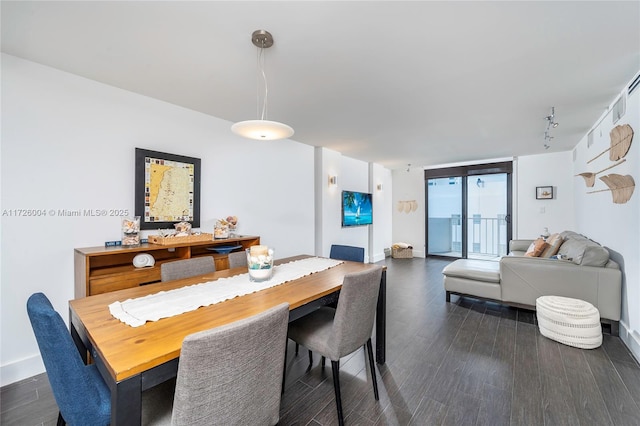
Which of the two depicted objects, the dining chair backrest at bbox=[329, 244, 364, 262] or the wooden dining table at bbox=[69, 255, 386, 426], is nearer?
the wooden dining table at bbox=[69, 255, 386, 426]

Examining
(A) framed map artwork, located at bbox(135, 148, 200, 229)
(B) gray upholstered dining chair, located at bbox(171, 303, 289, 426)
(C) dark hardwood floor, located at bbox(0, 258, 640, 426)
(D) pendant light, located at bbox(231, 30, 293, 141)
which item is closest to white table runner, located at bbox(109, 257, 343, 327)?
(B) gray upholstered dining chair, located at bbox(171, 303, 289, 426)

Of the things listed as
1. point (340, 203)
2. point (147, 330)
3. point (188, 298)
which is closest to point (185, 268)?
point (188, 298)

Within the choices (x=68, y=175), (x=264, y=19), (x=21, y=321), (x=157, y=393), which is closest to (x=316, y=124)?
(x=264, y=19)

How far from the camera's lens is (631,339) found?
7.50ft

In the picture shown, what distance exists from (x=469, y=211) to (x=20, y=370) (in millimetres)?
7427

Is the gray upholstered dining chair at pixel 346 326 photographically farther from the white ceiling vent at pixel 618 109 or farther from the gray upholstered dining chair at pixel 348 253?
the white ceiling vent at pixel 618 109

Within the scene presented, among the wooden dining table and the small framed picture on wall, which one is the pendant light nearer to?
the wooden dining table

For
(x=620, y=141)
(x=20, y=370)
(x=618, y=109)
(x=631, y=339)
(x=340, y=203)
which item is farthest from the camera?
(x=340, y=203)

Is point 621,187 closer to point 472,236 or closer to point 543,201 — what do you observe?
point 543,201

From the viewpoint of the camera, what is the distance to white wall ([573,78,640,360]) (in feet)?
7.26

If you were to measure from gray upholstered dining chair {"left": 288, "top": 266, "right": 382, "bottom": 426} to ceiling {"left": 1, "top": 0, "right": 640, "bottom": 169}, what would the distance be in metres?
1.57

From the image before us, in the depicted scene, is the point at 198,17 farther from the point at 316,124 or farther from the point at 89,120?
the point at 316,124

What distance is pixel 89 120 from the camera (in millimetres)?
2322

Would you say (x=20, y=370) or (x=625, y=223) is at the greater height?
(x=625, y=223)
